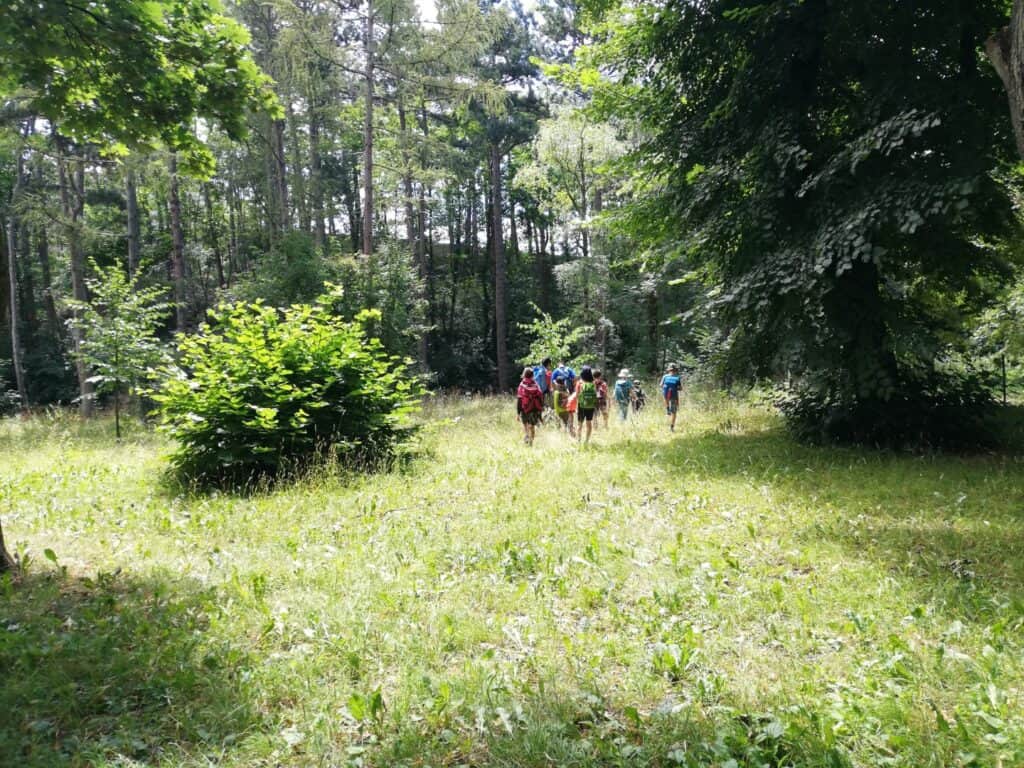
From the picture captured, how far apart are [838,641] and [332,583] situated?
3459mm

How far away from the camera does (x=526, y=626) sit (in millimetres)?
3822

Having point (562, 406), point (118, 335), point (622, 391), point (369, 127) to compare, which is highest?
point (369, 127)

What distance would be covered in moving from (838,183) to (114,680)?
9.57m

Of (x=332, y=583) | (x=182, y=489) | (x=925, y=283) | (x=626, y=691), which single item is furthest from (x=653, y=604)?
(x=925, y=283)

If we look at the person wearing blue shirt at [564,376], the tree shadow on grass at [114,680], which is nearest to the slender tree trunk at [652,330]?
the person wearing blue shirt at [564,376]

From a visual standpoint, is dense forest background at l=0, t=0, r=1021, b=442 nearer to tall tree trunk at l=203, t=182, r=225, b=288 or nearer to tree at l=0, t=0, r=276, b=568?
tree at l=0, t=0, r=276, b=568

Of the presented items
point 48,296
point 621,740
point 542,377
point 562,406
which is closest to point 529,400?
point 562,406

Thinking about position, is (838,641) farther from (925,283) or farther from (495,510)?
(925,283)

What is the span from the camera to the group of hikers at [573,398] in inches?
442

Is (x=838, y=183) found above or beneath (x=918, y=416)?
above

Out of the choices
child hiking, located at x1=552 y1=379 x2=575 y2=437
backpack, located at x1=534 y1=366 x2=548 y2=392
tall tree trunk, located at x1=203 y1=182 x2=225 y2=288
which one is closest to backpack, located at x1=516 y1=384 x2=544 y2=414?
child hiking, located at x1=552 y1=379 x2=575 y2=437

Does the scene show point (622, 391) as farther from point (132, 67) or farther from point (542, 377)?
point (132, 67)

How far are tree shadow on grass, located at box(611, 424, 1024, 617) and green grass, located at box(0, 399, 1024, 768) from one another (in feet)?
0.13

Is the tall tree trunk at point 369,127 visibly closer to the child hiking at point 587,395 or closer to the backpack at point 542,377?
the backpack at point 542,377
